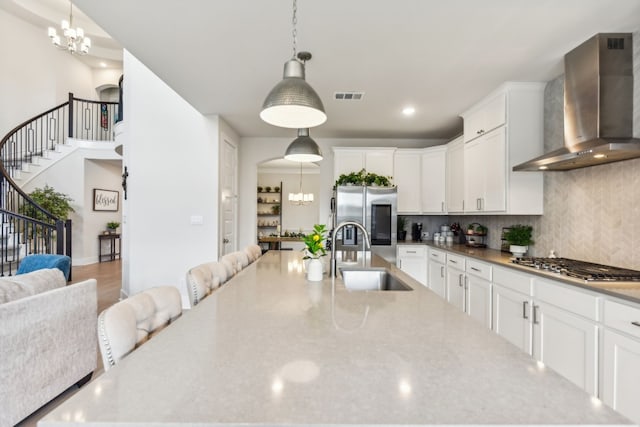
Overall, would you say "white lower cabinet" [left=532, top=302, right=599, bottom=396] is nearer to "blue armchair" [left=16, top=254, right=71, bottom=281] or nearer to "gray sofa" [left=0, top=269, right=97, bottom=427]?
"gray sofa" [left=0, top=269, right=97, bottom=427]

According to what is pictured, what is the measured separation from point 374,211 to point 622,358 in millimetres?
3236

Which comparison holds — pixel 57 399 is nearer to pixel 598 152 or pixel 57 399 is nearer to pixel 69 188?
pixel 598 152

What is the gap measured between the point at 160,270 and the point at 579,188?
15.5 ft

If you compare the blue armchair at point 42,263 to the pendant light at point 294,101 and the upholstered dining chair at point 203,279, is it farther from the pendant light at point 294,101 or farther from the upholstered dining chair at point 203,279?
the pendant light at point 294,101

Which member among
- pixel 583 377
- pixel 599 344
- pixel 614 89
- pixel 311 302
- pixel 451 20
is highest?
pixel 451 20

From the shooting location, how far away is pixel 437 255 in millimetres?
4363

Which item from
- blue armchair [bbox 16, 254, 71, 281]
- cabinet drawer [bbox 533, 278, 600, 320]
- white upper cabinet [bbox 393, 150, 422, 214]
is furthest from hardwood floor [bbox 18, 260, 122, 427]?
white upper cabinet [bbox 393, 150, 422, 214]

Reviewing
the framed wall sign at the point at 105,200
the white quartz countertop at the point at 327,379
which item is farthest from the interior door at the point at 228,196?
the framed wall sign at the point at 105,200

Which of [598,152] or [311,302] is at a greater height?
[598,152]

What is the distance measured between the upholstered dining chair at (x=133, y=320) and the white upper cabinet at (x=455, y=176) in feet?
12.8

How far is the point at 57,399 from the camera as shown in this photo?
229cm

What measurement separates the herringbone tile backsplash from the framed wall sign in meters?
8.83

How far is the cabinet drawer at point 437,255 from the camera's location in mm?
4164

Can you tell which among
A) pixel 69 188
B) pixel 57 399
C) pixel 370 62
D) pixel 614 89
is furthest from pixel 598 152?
pixel 69 188
